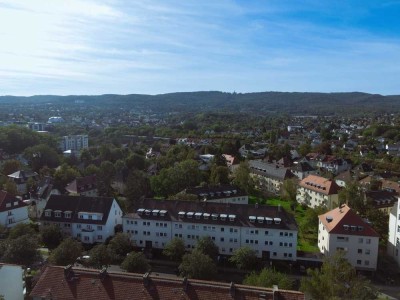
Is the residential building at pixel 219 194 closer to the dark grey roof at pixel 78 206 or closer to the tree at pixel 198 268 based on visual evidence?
the dark grey roof at pixel 78 206

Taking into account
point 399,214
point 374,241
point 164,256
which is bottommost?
point 164,256

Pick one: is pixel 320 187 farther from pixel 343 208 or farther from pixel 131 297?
pixel 131 297

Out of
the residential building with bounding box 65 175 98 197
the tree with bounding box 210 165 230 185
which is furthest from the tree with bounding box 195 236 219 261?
the tree with bounding box 210 165 230 185

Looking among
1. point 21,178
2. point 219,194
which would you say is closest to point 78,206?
point 219,194

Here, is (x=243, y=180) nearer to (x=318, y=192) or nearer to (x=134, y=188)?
(x=318, y=192)

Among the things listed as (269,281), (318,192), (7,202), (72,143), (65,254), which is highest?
(7,202)

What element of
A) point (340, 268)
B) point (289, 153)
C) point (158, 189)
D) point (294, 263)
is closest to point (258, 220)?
point (294, 263)

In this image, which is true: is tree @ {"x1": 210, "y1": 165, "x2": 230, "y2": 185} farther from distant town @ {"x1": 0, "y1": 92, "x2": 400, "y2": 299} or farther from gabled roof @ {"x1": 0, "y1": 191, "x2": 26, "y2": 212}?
gabled roof @ {"x1": 0, "y1": 191, "x2": 26, "y2": 212}

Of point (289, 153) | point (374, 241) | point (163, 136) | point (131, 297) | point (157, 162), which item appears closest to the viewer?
point (131, 297)
